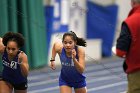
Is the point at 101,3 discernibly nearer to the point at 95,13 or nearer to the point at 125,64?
the point at 95,13

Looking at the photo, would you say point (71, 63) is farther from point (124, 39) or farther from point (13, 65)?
point (124, 39)

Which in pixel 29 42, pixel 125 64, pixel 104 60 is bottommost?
pixel 104 60

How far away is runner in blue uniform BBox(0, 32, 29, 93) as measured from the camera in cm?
545

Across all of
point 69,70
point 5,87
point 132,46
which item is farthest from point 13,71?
point 132,46

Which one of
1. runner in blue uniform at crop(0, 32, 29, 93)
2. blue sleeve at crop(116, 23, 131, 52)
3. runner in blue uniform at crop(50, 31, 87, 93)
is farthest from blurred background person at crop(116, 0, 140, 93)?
runner in blue uniform at crop(0, 32, 29, 93)

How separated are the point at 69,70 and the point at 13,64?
30.5 inches

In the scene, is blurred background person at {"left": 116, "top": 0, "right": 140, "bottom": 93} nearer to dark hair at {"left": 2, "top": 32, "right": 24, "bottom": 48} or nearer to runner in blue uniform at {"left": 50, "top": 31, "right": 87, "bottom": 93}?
runner in blue uniform at {"left": 50, "top": 31, "right": 87, "bottom": 93}

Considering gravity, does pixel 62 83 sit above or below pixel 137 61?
below

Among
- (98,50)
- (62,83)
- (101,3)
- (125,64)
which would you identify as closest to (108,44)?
(98,50)

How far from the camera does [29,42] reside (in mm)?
12070

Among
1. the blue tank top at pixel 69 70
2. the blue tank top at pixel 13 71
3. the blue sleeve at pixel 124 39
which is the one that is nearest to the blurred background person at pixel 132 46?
the blue sleeve at pixel 124 39

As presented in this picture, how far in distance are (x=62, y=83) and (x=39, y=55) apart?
6752mm

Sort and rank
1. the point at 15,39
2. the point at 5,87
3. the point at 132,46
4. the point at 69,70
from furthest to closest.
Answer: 1. the point at 69,70
2. the point at 5,87
3. the point at 15,39
4. the point at 132,46

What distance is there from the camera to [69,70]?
5750 mm
